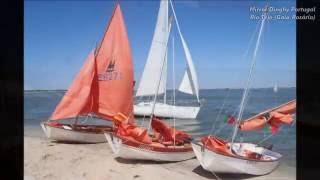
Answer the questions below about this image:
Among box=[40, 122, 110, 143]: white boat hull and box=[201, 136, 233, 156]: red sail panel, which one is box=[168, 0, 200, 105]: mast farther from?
box=[40, 122, 110, 143]: white boat hull

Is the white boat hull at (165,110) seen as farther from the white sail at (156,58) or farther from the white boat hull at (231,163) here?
the white boat hull at (231,163)

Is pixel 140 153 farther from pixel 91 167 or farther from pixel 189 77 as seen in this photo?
pixel 189 77

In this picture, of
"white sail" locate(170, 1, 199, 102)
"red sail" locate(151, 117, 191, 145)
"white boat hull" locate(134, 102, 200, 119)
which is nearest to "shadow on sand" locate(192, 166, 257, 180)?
"red sail" locate(151, 117, 191, 145)

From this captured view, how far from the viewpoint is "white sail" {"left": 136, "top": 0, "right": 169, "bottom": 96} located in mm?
3311

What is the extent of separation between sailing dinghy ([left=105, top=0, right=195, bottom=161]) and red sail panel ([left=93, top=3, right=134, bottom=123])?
0.28 ft

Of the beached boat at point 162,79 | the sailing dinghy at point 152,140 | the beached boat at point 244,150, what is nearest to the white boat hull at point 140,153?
the sailing dinghy at point 152,140

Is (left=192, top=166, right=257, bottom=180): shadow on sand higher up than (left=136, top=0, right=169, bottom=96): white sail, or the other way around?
(left=136, top=0, right=169, bottom=96): white sail

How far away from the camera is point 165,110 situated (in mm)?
Answer: 3594

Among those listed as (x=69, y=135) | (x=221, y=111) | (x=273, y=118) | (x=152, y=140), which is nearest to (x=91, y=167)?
(x=69, y=135)

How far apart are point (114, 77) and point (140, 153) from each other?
0.53m
